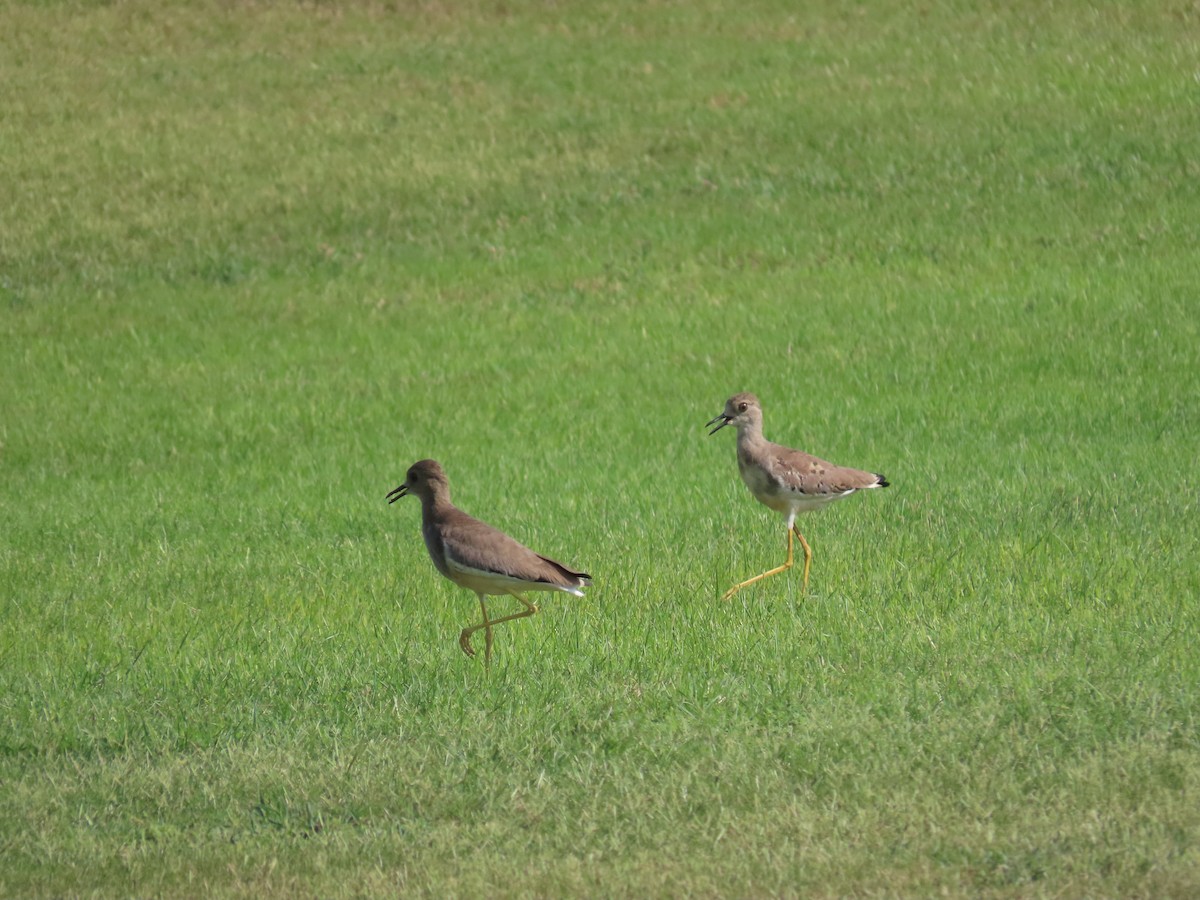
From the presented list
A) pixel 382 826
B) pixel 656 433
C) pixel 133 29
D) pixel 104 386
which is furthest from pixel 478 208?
pixel 382 826

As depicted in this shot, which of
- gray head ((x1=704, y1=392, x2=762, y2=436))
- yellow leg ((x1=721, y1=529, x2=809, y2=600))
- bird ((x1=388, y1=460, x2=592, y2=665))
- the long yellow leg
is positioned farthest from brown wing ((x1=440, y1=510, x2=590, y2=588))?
gray head ((x1=704, y1=392, x2=762, y2=436))

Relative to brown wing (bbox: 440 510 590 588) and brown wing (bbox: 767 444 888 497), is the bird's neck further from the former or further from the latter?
brown wing (bbox: 440 510 590 588)

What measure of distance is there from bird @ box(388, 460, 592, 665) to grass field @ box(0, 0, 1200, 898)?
450mm

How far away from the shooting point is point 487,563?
866 centimetres

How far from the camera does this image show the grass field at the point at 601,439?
270 inches

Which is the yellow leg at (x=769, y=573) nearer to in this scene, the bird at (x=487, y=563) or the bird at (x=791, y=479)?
the bird at (x=791, y=479)

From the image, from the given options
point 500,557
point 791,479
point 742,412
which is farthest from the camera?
point 742,412

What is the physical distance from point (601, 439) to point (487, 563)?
Result: 783 centimetres

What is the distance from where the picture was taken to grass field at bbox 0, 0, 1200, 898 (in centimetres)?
686

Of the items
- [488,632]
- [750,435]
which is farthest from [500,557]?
[750,435]

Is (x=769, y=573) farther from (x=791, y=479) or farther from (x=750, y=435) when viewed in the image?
(x=750, y=435)

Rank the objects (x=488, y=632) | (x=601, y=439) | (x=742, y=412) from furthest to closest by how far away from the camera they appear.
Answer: (x=601, y=439) → (x=742, y=412) → (x=488, y=632)

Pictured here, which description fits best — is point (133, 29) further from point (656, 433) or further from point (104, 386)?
point (656, 433)

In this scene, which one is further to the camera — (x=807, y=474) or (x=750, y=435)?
(x=750, y=435)
